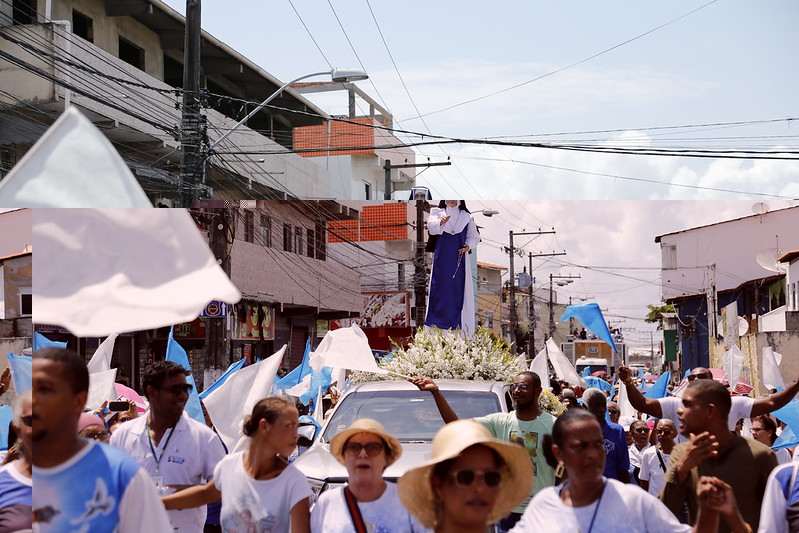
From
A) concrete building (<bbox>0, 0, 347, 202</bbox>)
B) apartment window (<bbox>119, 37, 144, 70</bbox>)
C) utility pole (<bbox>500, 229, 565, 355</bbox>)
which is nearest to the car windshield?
utility pole (<bbox>500, 229, 565, 355</bbox>)

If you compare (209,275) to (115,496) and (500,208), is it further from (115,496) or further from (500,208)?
(500,208)

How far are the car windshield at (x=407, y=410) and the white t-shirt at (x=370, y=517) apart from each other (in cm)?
91

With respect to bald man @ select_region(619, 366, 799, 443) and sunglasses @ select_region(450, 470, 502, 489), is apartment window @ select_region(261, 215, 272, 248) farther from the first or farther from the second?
sunglasses @ select_region(450, 470, 502, 489)

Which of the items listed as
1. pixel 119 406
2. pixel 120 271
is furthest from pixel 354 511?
pixel 119 406

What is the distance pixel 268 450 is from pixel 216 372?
6.46 ft

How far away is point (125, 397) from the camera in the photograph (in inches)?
265

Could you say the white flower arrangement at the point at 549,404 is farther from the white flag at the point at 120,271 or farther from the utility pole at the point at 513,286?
the white flag at the point at 120,271

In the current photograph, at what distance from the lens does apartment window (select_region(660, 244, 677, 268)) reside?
5.29 metres

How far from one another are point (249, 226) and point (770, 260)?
9.37 ft

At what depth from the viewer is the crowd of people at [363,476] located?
10.2 ft

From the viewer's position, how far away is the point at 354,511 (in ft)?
11.9

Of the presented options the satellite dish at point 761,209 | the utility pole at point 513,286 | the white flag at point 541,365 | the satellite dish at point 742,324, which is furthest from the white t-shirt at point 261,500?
the white flag at point 541,365

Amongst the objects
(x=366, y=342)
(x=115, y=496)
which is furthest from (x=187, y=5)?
(x=115, y=496)

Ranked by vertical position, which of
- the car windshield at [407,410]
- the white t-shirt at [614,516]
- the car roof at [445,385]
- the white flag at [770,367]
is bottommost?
the white t-shirt at [614,516]
